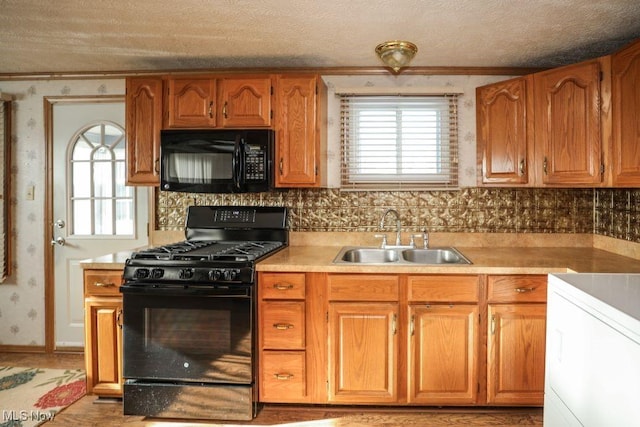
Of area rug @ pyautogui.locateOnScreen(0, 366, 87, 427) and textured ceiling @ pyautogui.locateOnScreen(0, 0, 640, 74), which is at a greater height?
textured ceiling @ pyautogui.locateOnScreen(0, 0, 640, 74)

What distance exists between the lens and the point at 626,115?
2.29 meters

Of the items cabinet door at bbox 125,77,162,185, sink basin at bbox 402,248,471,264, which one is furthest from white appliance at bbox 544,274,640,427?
cabinet door at bbox 125,77,162,185

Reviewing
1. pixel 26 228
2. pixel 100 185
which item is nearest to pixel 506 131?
pixel 100 185

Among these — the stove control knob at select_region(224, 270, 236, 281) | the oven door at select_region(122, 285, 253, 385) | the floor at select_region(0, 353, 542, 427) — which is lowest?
the floor at select_region(0, 353, 542, 427)

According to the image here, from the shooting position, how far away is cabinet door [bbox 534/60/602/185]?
2496 millimetres

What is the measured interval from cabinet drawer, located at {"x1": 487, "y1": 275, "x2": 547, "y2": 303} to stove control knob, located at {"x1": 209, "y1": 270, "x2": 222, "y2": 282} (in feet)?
4.71

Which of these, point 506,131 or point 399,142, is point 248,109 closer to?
point 399,142

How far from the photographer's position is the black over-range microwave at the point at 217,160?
111 inches

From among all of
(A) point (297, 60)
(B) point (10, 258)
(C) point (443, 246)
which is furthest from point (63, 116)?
(C) point (443, 246)

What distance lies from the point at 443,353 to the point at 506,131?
142 centimetres

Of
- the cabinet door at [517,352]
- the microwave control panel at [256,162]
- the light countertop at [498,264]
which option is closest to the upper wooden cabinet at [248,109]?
the microwave control panel at [256,162]

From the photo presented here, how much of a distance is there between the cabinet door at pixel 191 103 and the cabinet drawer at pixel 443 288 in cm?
161

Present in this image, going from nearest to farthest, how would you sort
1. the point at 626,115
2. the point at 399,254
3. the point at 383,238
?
the point at 626,115, the point at 399,254, the point at 383,238

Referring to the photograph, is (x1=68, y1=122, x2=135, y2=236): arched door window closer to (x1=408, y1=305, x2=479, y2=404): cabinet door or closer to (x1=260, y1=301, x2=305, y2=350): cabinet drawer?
(x1=260, y1=301, x2=305, y2=350): cabinet drawer
